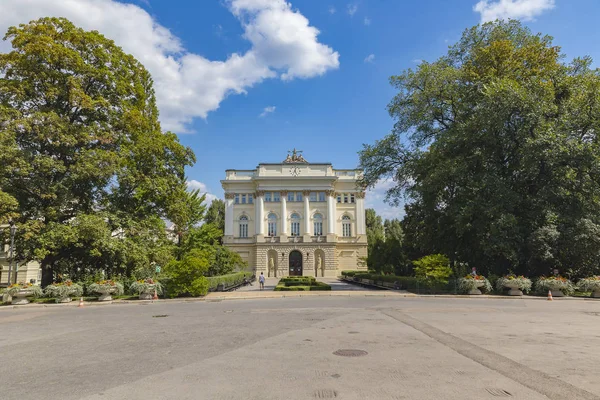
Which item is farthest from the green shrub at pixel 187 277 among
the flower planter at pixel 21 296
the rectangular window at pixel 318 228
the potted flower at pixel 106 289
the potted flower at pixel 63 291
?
the rectangular window at pixel 318 228

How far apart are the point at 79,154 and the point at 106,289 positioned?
27.8ft

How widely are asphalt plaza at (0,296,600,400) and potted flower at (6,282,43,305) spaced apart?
11.1 m

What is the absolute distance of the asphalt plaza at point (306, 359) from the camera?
17.8 ft

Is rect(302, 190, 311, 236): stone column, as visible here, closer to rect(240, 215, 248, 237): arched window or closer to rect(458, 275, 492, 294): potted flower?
rect(240, 215, 248, 237): arched window

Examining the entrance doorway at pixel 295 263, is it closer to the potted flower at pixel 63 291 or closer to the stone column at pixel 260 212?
the stone column at pixel 260 212

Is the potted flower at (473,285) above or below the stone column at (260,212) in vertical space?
below

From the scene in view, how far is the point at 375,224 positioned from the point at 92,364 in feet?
248

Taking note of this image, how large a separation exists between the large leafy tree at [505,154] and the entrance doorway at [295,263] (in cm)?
3431

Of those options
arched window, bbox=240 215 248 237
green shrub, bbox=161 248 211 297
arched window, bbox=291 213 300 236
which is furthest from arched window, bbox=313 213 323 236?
green shrub, bbox=161 248 211 297

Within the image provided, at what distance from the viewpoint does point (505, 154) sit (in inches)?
1020

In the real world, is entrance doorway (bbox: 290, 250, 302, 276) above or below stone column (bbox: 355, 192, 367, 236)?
below

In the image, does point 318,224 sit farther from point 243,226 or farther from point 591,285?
point 591,285

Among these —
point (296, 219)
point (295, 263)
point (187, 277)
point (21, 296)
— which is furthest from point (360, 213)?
point (21, 296)

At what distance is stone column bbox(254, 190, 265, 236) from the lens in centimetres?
6288
